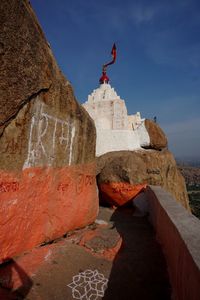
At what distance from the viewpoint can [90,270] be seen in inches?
149

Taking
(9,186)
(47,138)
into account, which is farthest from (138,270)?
(47,138)

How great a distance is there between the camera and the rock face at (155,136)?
14656mm

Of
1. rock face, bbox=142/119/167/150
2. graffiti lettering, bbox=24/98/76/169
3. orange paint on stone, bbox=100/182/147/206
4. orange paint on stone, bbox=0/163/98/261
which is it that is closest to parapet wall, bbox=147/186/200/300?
orange paint on stone, bbox=0/163/98/261

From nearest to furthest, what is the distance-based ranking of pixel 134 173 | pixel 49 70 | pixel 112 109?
pixel 49 70, pixel 134 173, pixel 112 109

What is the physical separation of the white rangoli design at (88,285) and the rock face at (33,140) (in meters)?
0.99

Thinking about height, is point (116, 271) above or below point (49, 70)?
below

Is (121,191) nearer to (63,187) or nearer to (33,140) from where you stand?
(63,187)

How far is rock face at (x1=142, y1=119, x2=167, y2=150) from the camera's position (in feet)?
48.1

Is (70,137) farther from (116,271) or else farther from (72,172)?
(116,271)

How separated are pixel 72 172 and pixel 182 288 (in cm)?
295

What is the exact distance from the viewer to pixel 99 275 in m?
3.68

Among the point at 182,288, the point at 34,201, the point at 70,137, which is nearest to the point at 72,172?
the point at 70,137

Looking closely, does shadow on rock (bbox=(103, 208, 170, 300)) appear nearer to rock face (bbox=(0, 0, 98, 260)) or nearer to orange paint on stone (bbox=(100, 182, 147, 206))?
rock face (bbox=(0, 0, 98, 260))

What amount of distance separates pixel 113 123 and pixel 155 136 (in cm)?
437
